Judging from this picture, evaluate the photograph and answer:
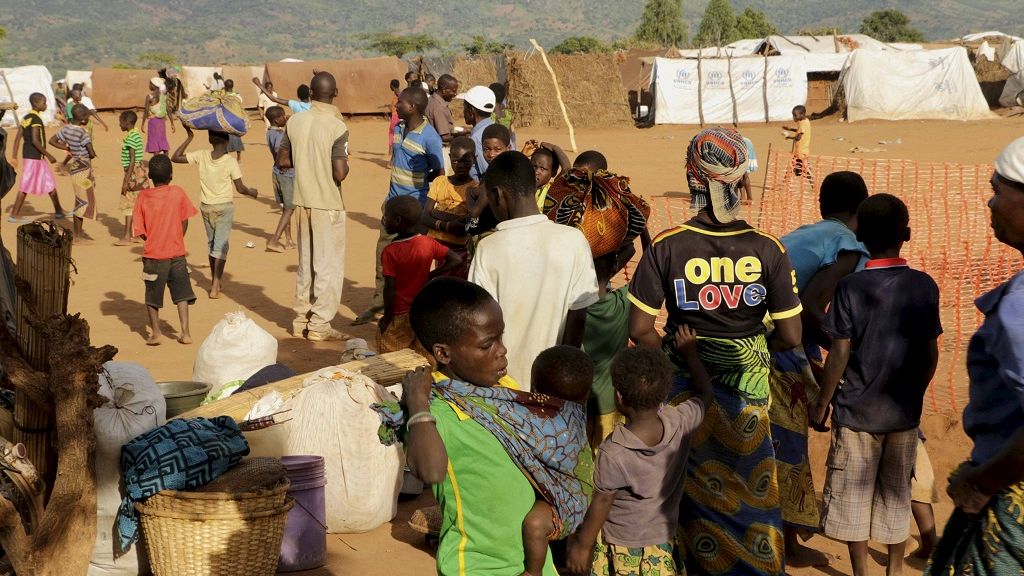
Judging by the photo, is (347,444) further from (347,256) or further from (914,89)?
(914,89)

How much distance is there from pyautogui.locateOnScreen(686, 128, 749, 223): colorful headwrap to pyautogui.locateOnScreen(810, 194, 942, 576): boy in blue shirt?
25.8 inches

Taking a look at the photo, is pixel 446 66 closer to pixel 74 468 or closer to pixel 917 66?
pixel 917 66

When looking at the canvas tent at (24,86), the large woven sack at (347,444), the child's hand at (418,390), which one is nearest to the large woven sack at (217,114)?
the large woven sack at (347,444)

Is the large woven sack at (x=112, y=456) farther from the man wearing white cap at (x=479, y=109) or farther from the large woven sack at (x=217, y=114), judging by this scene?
the large woven sack at (x=217, y=114)

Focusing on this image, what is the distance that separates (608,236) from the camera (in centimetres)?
468

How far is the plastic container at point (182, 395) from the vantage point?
522cm

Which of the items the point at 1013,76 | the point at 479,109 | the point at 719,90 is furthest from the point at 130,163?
the point at 1013,76

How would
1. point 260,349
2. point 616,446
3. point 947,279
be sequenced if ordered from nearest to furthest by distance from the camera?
point 616,446 → point 260,349 → point 947,279

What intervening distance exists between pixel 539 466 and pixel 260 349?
4.01m

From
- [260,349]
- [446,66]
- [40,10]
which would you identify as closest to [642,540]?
[260,349]

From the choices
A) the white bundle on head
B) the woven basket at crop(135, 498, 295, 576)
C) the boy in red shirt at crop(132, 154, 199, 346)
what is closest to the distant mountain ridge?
the boy in red shirt at crop(132, 154, 199, 346)

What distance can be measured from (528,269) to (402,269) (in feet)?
7.45

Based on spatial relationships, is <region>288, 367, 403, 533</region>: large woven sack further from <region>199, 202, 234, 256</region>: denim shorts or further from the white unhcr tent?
the white unhcr tent

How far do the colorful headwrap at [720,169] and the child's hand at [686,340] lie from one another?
425 mm
